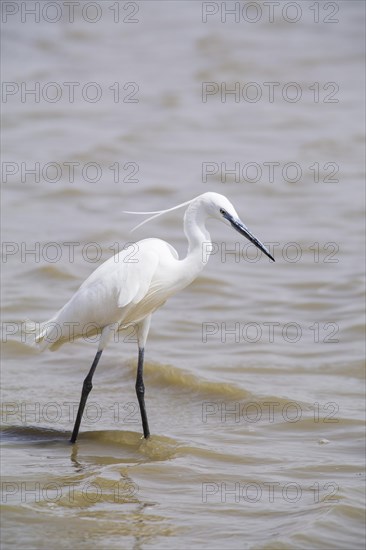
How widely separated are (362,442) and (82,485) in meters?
2.01

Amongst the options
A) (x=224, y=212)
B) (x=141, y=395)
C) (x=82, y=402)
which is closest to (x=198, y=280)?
(x=141, y=395)

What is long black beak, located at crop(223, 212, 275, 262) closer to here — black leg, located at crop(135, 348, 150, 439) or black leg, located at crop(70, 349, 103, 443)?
black leg, located at crop(135, 348, 150, 439)

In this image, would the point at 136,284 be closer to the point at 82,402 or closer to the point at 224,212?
the point at 224,212

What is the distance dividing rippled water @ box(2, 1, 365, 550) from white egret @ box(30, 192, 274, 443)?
713 millimetres

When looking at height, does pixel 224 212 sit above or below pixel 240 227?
above

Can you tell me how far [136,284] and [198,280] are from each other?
3.89m

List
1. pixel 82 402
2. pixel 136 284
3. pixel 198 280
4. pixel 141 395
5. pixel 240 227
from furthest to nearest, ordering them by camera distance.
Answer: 1. pixel 198 280
2. pixel 141 395
3. pixel 82 402
4. pixel 136 284
5. pixel 240 227

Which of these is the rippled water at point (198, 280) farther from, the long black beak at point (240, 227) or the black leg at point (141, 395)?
the long black beak at point (240, 227)

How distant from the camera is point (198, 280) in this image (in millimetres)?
10984

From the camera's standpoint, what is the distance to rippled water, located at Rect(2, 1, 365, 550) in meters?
6.19

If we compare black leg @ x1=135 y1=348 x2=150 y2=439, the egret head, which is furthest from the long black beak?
black leg @ x1=135 y1=348 x2=150 y2=439

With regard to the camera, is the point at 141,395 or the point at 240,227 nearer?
the point at 240,227

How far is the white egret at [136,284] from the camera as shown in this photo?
23.2 ft

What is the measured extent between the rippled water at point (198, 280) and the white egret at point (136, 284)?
0.71 meters
